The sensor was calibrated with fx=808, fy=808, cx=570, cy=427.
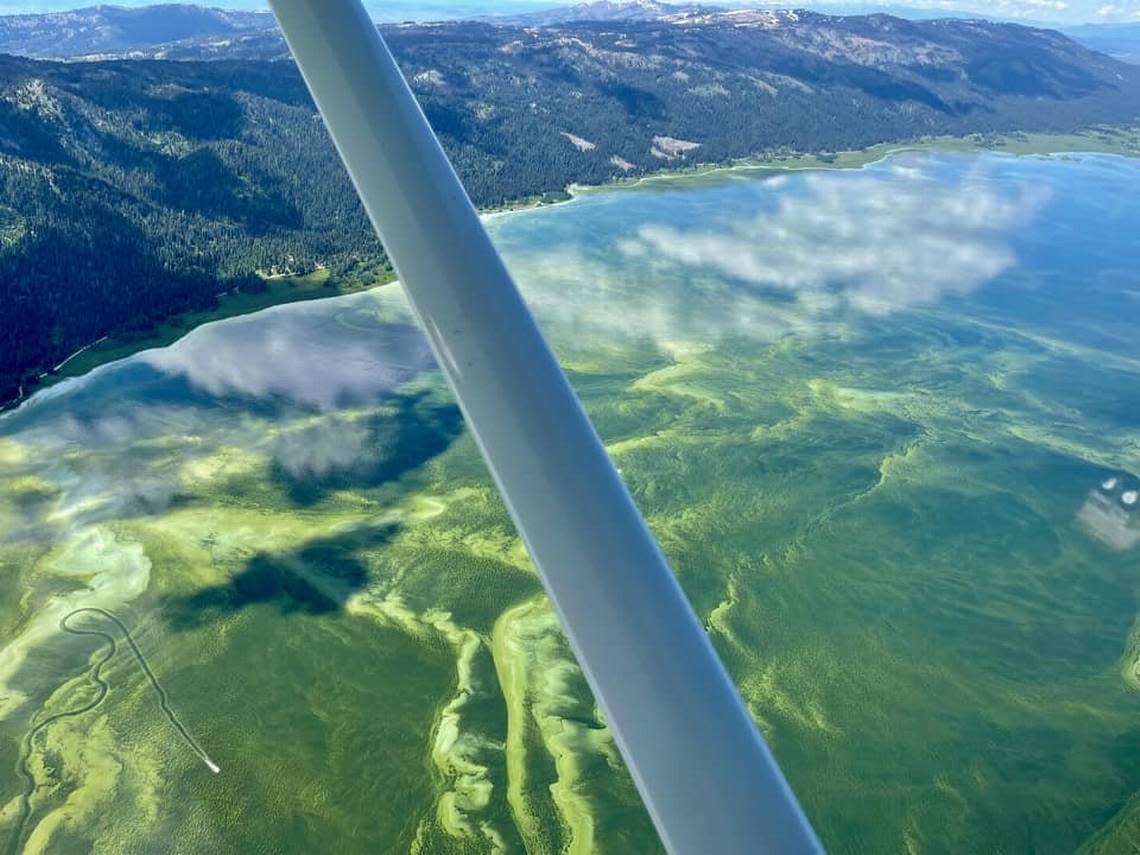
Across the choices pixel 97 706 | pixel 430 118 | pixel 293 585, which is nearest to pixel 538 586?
pixel 293 585

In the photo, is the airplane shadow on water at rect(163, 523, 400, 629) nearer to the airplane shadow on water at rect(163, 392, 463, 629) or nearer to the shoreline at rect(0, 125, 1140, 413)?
the airplane shadow on water at rect(163, 392, 463, 629)

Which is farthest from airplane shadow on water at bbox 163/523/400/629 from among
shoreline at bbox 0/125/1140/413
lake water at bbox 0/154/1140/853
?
shoreline at bbox 0/125/1140/413

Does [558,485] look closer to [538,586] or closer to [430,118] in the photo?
[538,586]

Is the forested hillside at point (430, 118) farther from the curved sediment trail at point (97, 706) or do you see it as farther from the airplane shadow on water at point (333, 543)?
the curved sediment trail at point (97, 706)

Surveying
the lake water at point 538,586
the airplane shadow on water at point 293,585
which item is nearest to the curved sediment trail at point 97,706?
the lake water at point 538,586

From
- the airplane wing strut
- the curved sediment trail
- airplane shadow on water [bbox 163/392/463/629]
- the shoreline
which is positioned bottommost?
the shoreline

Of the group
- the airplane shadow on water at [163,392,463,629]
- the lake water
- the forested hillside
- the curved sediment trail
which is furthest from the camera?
the forested hillside

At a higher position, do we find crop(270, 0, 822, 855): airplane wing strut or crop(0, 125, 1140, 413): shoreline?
crop(270, 0, 822, 855): airplane wing strut

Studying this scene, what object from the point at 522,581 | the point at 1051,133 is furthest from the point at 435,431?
the point at 1051,133
